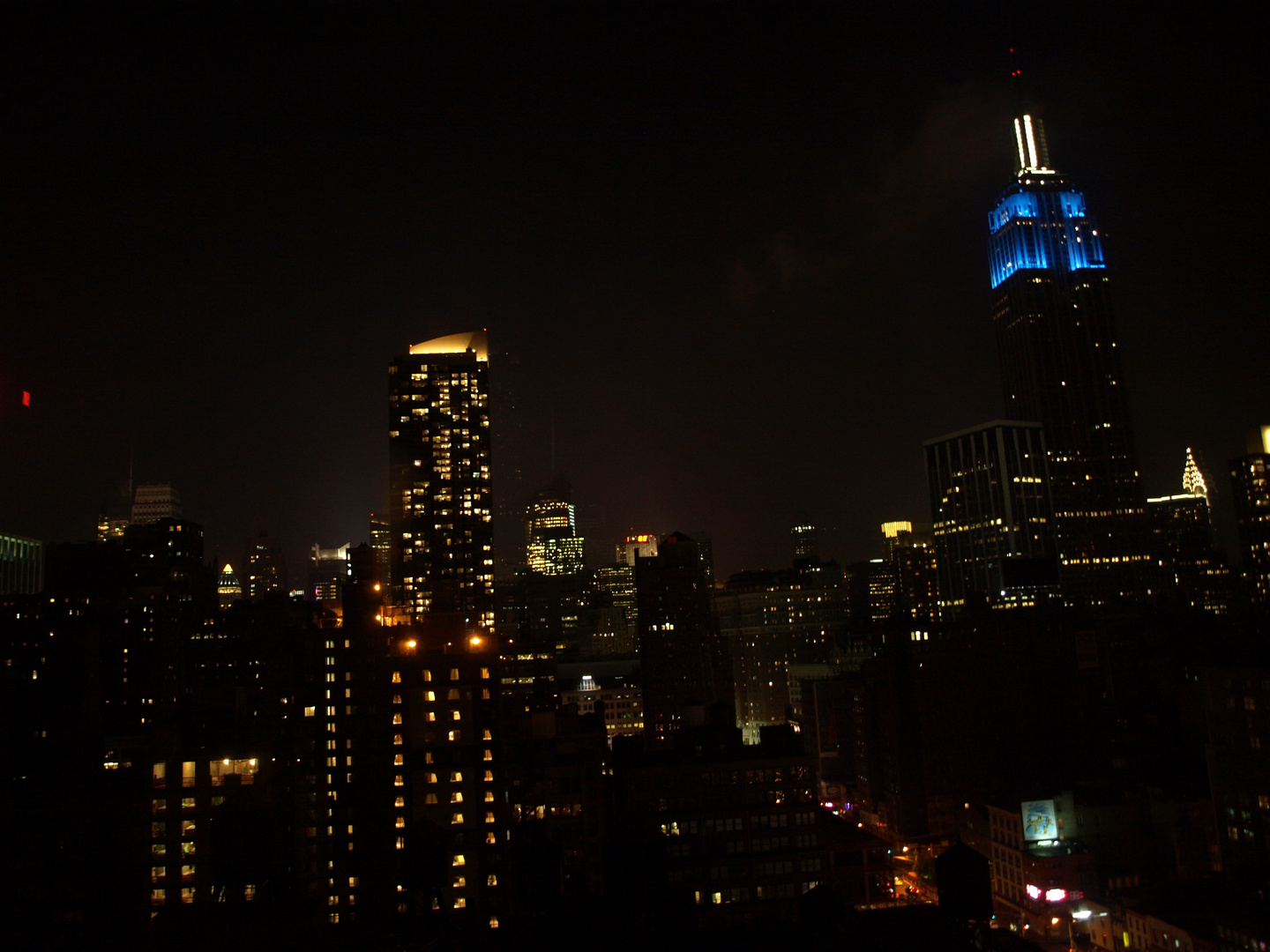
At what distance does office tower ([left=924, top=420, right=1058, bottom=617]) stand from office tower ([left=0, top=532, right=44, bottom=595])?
82.1m

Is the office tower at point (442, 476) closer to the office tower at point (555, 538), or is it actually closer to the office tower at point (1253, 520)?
the office tower at point (555, 538)

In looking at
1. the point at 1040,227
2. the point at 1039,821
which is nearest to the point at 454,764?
the point at 1039,821

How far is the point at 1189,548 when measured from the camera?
322ft

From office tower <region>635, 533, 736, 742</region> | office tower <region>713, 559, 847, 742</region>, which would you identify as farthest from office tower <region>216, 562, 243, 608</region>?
office tower <region>713, 559, 847, 742</region>

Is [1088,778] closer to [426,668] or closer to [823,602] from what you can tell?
[426,668]

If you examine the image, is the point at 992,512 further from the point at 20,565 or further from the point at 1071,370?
the point at 20,565

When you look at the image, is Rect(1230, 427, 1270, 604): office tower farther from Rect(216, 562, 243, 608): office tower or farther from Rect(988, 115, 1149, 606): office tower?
Rect(216, 562, 243, 608): office tower

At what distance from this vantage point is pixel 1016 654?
62.5 m

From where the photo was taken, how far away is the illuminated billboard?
40281 millimetres

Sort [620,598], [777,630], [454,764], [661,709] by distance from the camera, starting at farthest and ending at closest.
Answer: [620,598], [777,630], [661,709], [454,764]

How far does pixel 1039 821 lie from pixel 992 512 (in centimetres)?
6781

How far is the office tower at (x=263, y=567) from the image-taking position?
3885 inches

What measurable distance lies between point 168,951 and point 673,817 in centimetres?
1698

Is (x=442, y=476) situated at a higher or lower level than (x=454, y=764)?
higher
